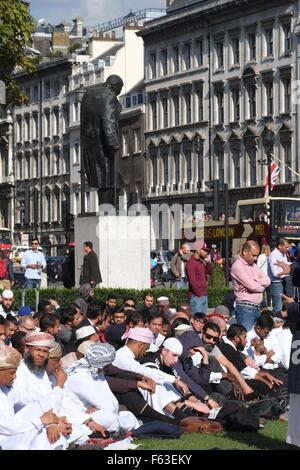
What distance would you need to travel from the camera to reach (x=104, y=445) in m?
13.3

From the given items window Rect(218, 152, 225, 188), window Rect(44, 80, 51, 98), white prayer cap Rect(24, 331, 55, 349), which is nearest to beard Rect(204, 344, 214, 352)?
white prayer cap Rect(24, 331, 55, 349)

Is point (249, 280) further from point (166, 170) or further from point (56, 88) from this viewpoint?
point (56, 88)

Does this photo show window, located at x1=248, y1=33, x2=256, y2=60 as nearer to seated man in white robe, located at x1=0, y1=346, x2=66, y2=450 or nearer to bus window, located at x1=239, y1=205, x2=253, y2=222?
bus window, located at x1=239, y1=205, x2=253, y2=222

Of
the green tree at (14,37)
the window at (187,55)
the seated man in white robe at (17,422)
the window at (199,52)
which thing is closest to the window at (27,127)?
the window at (187,55)

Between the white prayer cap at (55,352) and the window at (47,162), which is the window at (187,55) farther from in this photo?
→ the white prayer cap at (55,352)

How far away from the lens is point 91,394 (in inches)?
535

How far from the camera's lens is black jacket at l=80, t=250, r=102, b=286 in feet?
95.6

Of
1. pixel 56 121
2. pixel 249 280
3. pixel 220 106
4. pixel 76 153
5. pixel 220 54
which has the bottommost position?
pixel 249 280

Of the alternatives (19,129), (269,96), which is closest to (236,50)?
(269,96)

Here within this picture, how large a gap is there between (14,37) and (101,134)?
7.76m

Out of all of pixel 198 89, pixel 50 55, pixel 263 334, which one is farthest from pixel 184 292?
pixel 50 55

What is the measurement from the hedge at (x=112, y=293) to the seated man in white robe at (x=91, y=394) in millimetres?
15036

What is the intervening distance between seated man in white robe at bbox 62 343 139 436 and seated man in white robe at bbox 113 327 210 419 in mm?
1830

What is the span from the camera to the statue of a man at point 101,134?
29.4 m
